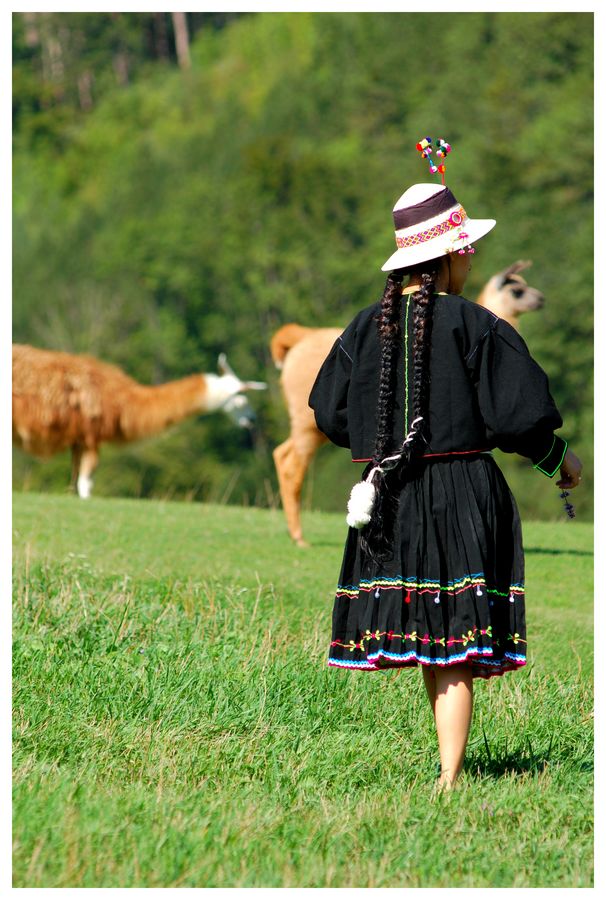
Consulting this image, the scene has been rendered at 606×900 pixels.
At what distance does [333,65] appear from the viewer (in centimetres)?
5247

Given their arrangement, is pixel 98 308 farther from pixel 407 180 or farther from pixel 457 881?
pixel 457 881

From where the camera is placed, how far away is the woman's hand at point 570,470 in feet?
14.6

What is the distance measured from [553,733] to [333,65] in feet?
164

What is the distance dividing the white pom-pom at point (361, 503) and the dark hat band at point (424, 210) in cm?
92

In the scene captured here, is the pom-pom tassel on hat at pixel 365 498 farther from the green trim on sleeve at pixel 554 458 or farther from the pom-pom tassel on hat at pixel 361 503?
the green trim on sleeve at pixel 554 458

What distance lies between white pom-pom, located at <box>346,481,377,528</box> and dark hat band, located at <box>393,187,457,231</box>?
3.02ft

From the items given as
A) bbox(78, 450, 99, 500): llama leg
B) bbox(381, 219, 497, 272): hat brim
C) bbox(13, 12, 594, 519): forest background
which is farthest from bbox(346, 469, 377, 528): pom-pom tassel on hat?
bbox(13, 12, 594, 519): forest background

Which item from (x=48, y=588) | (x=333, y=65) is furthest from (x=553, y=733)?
(x=333, y=65)

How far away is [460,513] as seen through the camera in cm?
438

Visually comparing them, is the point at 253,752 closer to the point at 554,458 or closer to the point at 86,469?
the point at 554,458

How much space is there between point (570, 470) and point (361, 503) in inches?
28.7

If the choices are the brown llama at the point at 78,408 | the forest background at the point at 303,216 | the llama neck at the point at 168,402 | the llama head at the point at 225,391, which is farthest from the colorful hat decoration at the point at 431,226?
the forest background at the point at 303,216

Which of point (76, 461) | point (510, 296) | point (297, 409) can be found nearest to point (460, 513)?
point (297, 409)

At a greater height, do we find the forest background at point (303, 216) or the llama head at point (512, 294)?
the forest background at point (303, 216)
